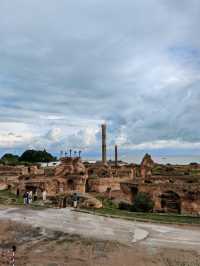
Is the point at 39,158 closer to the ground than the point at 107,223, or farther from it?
farther from it

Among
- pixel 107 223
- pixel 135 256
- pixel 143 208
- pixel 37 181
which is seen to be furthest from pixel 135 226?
pixel 37 181

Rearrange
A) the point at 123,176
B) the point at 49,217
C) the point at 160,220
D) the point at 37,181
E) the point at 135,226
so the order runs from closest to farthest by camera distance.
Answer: the point at 135,226, the point at 160,220, the point at 49,217, the point at 37,181, the point at 123,176

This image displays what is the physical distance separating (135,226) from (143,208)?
7937 mm

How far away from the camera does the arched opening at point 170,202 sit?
29.4 m

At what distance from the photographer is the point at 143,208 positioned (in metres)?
25.1

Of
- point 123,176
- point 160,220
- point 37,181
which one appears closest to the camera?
point 160,220

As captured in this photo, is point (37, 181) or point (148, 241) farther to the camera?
point (37, 181)

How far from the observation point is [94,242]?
1471 centimetres

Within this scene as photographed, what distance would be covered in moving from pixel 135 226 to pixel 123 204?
889cm

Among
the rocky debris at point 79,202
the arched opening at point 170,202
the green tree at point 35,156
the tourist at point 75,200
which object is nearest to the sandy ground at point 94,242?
the tourist at point 75,200

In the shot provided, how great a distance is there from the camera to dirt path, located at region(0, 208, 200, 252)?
14.6m

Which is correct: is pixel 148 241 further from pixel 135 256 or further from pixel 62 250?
pixel 62 250

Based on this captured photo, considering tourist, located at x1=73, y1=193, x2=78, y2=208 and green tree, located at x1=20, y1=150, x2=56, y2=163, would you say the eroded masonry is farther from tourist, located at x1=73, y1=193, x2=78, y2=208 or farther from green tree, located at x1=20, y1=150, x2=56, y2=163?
green tree, located at x1=20, y1=150, x2=56, y2=163

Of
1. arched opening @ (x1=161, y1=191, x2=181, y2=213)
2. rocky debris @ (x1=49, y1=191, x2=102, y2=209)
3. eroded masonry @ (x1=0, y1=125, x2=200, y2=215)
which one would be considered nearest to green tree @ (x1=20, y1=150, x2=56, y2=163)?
eroded masonry @ (x1=0, y1=125, x2=200, y2=215)
